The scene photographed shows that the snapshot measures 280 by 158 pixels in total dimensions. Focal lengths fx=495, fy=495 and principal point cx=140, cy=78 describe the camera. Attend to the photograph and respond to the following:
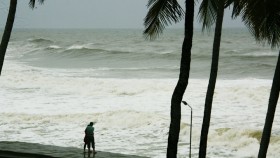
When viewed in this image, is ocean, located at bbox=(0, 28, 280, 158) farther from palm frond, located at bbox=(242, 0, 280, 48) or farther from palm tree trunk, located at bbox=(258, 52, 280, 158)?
palm tree trunk, located at bbox=(258, 52, 280, 158)

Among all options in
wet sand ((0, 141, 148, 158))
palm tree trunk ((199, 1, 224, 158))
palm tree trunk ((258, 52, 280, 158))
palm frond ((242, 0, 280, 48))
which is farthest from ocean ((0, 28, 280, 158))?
wet sand ((0, 141, 148, 158))

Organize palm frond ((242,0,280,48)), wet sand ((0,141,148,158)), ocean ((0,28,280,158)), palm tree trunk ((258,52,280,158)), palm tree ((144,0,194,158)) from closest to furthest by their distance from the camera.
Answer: palm frond ((242,0,280,48)), palm tree ((144,0,194,158)), palm tree trunk ((258,52,280,158)), wet sand ((0,141,148,158)), ocean ((0,28,280,158))

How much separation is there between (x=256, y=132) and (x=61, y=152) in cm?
1171

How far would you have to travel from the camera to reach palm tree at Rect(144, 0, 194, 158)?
8.91 metres

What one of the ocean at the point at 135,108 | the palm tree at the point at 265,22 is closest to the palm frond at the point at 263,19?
the palm tree at the point at 265,22

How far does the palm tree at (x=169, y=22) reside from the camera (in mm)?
8914

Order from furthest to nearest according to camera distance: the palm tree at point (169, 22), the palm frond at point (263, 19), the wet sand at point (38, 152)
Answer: the wet sand at point (38, 152)
the palm tree at point (169, 22)
the palm frond at point (263, 19)

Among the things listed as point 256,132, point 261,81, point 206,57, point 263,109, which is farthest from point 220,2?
point 206,57

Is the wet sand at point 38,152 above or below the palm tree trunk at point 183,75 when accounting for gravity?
below

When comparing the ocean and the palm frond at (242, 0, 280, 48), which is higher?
the palm frond at (242, 0, 280, 48)

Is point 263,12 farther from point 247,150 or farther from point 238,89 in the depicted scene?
point 238,89

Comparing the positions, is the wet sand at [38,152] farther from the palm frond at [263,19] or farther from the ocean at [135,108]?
the palm frond at [263,19]

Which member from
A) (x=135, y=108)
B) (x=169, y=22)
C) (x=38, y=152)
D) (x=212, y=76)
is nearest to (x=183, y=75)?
(x=169, y=22)

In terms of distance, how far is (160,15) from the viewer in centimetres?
898
